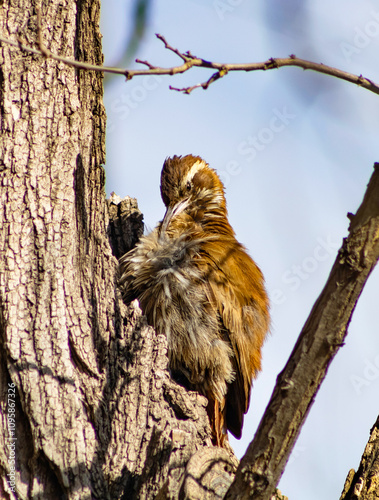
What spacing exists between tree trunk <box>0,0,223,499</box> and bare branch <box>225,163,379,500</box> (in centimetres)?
47

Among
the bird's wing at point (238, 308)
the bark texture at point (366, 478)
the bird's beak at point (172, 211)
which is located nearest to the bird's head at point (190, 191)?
the bird's beak at point (172, 211)

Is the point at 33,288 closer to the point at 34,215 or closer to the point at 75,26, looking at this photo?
the point at 34,215

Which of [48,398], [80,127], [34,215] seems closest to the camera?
[48,398]

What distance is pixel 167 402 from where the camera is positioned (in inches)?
119

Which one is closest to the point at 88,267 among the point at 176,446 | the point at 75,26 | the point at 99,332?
the point at 99,332

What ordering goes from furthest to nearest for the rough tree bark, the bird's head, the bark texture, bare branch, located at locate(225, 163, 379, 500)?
the bird's head → the bark texture → the rough tree bark → bare branch, located at locate(225, 163, 379, 500)

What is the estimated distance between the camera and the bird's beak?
155 inches

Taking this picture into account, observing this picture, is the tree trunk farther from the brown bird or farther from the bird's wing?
the bird's wing

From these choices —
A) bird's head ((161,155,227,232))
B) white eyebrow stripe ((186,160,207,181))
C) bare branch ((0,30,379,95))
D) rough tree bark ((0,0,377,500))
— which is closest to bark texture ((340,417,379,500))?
rough tree bark ((0,0,377,500))

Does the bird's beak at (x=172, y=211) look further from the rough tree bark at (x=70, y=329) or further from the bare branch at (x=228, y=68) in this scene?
the bare branch at (x=228, y=68)

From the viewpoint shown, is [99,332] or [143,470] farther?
[99,332]

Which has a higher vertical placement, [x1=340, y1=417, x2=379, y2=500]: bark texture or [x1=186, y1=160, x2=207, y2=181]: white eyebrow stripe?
[x1=186, y1=160, x2=207, y2=181]: white eyebrow stripe

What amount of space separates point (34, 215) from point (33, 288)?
359 mm

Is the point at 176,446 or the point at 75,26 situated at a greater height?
the point at 75,26
